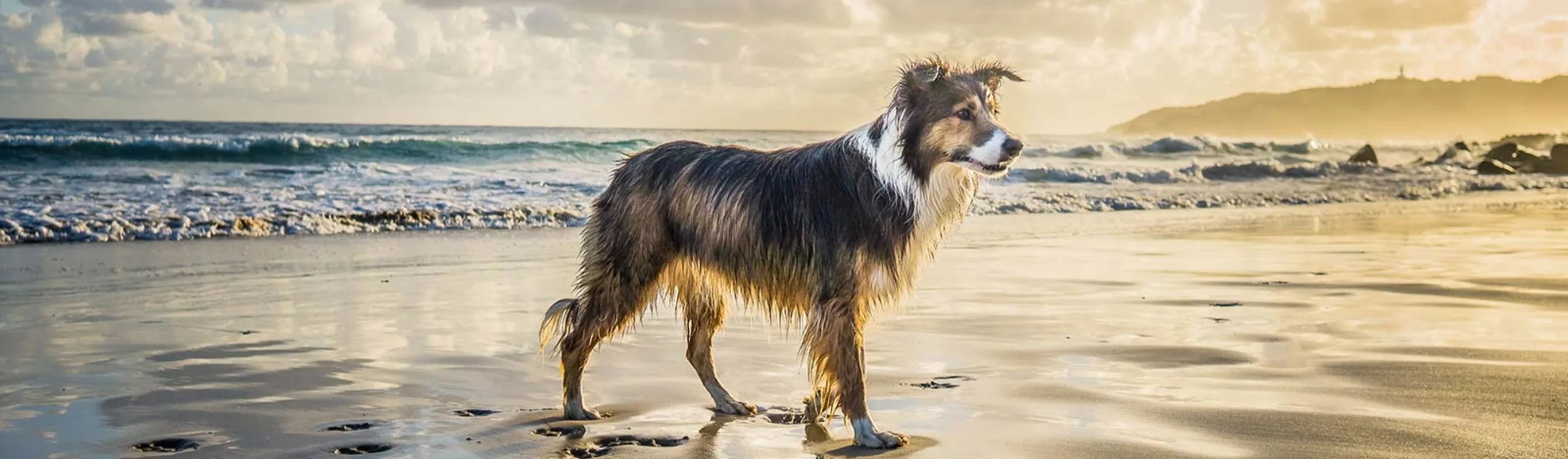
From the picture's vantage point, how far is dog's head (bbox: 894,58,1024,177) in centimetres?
513

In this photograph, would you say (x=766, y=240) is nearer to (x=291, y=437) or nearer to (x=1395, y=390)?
(x=291, y=437)

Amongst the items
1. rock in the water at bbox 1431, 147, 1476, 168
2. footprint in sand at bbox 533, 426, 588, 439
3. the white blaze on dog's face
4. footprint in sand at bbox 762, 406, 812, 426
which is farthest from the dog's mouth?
rock in the water at bbox 1431, 147, 1476, 168

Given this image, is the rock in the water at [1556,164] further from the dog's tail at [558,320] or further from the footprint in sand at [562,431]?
the footprint in sand at [562,431]

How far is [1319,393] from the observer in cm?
599

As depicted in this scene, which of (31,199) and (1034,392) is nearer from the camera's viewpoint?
(1034,392)

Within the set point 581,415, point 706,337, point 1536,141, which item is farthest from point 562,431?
point 1536,141

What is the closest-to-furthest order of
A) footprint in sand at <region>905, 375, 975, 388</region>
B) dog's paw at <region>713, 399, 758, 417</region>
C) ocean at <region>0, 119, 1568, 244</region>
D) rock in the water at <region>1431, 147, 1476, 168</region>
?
dog's paw at <region>713, 399, 758, 417</region> < footprint in sand at <region>905, 375, 975, 388</region> < ocean at <region>0, 119, 1568, 244</region> < rock in the water at <region>1431, 147, 1476, 168</region>

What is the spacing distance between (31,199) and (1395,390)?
17.4m

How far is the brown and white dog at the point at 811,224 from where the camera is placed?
17.1 ft

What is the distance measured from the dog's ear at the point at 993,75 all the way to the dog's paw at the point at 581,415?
6.76ft

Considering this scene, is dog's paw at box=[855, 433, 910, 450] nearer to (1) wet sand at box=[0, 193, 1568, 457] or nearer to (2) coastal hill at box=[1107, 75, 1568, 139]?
(1) wet sand at box=[0, 193, 1568, 457]

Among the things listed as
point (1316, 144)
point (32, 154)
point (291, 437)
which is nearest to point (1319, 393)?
point (291, 437)

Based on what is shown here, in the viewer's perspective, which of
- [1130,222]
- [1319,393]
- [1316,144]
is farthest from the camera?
[1316,144]

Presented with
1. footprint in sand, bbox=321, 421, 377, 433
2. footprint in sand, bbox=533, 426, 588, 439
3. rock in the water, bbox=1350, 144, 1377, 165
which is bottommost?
footprint in sand, bbox=321, 421, 377, 433
